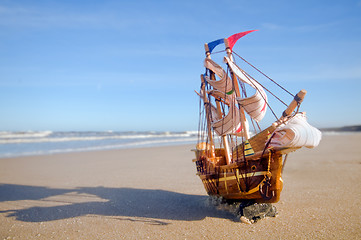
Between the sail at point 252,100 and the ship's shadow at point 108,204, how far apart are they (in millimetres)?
2651

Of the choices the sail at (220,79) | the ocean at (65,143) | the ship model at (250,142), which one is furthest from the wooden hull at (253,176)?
the ocean at (65,143)

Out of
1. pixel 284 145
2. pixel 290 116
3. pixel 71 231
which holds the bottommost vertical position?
pixel 71 231

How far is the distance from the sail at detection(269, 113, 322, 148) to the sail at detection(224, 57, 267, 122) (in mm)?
1276

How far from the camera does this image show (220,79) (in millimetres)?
7535

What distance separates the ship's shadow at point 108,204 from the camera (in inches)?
286

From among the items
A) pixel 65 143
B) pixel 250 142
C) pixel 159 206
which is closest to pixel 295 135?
pixel 250 142

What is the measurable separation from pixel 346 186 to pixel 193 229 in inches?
232

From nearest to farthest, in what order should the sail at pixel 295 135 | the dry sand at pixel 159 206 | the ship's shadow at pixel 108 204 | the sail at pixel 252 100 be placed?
the sail at pixel 295 135 < the dry sand at pixel 159 206 < the sail at pixel 252 100 < the ship's shadow at pixel 108 204

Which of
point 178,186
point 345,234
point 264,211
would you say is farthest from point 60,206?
point 345,234

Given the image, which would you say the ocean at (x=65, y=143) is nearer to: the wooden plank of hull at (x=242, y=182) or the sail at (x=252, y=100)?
the wooden plank of hull at (x=242, y=182)

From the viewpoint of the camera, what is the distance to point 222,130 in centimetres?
750

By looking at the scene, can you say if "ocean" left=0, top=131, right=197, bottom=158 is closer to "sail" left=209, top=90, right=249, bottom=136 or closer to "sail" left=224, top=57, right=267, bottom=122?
"sail" left=209, top=90, right=249, bottom=136

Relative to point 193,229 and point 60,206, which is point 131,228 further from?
point 60,206

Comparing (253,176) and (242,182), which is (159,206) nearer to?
(242,182)
